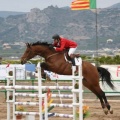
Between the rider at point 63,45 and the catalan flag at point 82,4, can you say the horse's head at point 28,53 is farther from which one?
the catalan flag at point 82,4

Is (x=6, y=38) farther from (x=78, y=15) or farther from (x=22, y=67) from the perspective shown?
(x=22, y=67)

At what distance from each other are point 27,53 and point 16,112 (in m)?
4.29

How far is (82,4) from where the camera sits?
86.3 feet

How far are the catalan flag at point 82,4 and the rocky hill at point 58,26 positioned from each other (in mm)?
123327

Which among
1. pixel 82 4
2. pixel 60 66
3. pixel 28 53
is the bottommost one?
pixel 60 66

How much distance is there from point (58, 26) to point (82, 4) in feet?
480

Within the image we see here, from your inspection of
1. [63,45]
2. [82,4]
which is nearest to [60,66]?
[63,45]

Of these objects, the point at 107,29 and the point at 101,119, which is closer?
the point at 101,119

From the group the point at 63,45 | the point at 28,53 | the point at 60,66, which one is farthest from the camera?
the point at 28,53

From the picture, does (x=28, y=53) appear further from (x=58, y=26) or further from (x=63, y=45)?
(x=58, y=26)

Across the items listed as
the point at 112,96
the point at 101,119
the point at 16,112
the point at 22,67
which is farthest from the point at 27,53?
the point at 22,67

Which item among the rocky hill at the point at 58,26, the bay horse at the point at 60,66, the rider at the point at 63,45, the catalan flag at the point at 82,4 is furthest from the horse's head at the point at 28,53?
the rocky hill at the point at 58,26

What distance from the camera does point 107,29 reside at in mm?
163375

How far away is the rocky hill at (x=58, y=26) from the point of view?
16270 centimetres
